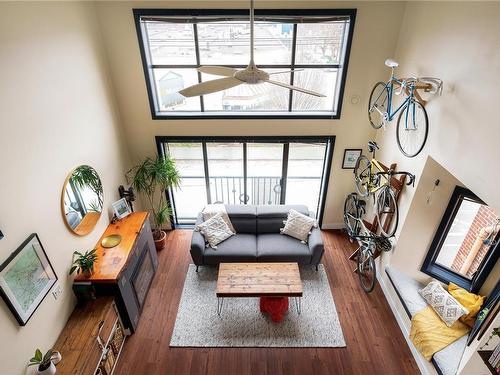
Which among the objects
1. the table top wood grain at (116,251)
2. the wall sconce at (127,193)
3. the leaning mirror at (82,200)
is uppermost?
the leaning mirror at (82,200)

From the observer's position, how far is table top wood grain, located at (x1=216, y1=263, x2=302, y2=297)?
390 centimetres

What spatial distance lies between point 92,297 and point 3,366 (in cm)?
110

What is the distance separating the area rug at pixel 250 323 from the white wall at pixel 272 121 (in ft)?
6.98

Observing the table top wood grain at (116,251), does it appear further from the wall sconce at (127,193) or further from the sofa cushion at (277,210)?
the sofa cushion at (277,210)

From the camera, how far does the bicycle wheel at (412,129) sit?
347 cm

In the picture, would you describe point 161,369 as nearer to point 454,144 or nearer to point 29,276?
point 29,276

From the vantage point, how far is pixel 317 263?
4.78 metres

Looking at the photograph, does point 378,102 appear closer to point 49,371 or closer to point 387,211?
point 387,211

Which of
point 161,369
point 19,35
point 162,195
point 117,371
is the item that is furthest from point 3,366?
point 162,195

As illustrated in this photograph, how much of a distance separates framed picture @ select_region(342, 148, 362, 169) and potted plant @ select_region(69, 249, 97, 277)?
4106 millimetres

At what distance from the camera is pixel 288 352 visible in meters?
3.72

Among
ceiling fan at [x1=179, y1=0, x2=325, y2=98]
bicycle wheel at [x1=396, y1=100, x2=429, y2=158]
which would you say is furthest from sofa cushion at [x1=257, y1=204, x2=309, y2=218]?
ceiling fan at [x1=179, y1=0, x2=325, y2=98]

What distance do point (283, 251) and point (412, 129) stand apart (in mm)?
2516

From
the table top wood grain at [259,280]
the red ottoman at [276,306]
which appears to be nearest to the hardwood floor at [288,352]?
the red ottoman at [276,306]
